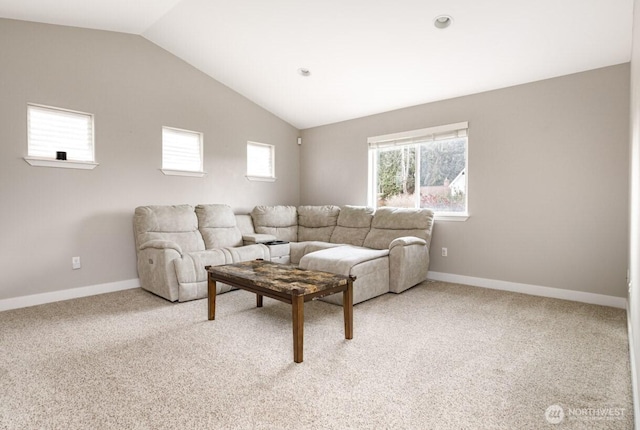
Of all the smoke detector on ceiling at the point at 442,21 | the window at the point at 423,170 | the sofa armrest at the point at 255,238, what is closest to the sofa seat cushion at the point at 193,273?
the sofa armrest at the point at 255,238

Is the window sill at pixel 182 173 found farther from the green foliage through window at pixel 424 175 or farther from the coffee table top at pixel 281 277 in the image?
the green foliage through window at pixel 424 175

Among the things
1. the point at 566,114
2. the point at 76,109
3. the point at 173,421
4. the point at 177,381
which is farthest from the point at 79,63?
the point at 566,114

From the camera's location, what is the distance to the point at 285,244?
4777 mm

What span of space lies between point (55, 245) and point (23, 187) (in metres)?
0.65

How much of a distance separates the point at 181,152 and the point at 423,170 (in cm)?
334

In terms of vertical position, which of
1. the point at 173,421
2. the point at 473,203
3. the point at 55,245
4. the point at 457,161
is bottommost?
the point at 173,421

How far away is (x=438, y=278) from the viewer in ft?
14.9

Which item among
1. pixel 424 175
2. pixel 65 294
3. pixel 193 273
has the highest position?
pixel 424 175

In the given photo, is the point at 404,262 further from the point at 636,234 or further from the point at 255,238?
the point at 636,234

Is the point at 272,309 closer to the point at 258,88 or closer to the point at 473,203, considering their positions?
the point at 473,203

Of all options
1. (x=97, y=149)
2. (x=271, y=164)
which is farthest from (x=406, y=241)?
(x=97, y=149)

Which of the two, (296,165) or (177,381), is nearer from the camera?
(177,381)

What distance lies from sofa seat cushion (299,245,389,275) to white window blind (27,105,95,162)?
271 centimetres

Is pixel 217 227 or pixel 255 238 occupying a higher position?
pixel 217 227
